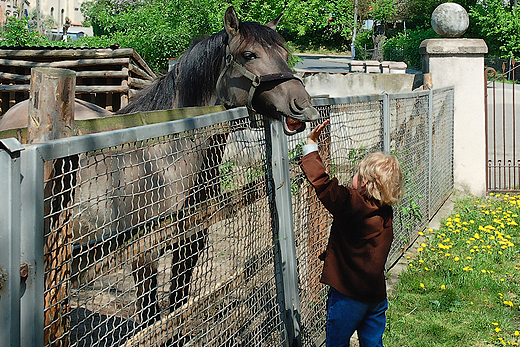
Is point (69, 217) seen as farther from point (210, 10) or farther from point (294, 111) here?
point (210, 10)

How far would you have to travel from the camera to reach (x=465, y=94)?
847cm

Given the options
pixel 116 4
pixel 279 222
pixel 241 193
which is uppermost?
pixel 116 4

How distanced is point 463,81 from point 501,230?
3085 millimetres

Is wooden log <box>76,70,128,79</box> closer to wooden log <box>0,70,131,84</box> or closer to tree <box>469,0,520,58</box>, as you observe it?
wooden log <box>0,70,131,84</box>

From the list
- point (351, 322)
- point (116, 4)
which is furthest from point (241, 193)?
point (116, 4)

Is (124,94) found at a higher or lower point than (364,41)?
lower

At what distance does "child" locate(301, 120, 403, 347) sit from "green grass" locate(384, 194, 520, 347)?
111 cm

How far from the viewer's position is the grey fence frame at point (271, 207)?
1261mm

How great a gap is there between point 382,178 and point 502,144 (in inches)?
404

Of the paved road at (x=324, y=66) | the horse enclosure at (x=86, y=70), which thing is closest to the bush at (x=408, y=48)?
the paved road at (x=324, y=66)

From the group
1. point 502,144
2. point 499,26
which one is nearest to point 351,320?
point 502,144

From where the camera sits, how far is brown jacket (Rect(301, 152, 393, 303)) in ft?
8.86

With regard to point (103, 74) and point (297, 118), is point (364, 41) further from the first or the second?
point (297, 118)

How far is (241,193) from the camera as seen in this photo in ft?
8.71
